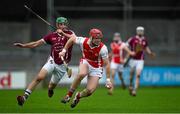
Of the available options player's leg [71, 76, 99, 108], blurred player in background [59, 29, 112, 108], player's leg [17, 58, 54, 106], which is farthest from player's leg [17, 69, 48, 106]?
player's leg [71, 76, 99, 108]

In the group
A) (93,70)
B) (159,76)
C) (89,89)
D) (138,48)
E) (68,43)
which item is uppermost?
(138,48)

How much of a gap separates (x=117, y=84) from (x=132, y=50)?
23.6ft

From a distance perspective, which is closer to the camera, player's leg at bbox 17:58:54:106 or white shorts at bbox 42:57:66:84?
player's leg at bbox 17:58:54:106

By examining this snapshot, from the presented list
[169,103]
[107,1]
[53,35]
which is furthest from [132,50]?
[107,1]

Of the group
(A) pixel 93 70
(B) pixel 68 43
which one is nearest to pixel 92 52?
(A) pixel 93 70

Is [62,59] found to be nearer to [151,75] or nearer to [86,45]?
[86,45]

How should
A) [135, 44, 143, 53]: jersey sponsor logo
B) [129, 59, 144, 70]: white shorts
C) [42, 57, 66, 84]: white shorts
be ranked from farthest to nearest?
[135, 44, 143, 53]: jersey sponsor logo, [129, 59, 144, 70]: white shorts, [42, 57, 66, 84]: white shorts

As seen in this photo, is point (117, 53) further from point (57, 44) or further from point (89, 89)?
point (89, 89)

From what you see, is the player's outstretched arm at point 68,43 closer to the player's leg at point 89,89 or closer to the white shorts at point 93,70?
the white shorts at point 93,70

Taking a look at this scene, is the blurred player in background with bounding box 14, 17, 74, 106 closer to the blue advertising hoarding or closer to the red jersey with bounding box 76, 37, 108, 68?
the red jersey with bounding box 76, 37, 108, 68

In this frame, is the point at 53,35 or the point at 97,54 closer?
the point at 97,54

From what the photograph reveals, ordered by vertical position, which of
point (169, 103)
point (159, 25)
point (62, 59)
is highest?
point (159, 25)

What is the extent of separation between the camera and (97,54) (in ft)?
58.5

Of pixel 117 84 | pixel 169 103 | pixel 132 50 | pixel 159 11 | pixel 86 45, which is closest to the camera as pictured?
pixel 86 45
